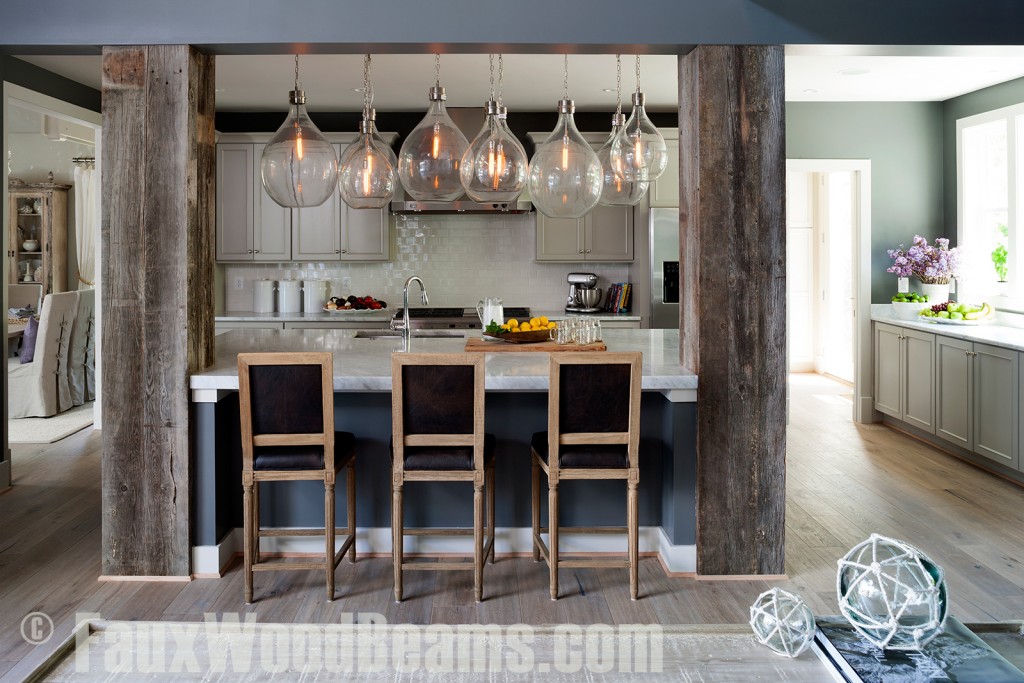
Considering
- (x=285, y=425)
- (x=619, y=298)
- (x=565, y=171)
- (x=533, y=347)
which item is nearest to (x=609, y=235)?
(x=619, y=298)

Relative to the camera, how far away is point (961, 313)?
19.7 ft

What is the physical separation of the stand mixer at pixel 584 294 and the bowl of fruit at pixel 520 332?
2.74m

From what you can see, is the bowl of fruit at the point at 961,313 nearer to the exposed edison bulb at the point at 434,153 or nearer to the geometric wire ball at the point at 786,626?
the exposed edison bulb at the point at 434,153

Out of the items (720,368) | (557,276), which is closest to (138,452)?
(720,368)

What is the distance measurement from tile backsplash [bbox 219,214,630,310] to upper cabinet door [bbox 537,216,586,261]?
1.01ft

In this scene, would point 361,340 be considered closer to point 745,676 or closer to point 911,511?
point 911,511

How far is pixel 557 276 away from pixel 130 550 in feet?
15.4

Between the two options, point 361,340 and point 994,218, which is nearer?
point 361,340

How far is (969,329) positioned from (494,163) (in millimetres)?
4118

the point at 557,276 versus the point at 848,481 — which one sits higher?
the point at 557,276

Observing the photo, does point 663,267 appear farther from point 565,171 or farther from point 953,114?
point 565,171

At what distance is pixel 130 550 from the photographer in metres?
3.53

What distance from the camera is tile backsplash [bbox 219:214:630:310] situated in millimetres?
7469

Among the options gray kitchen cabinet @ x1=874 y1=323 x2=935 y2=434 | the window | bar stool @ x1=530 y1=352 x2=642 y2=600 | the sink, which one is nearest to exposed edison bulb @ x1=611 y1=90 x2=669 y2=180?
bar stool @ x1=530 y1=352 x2=642 y2=600
